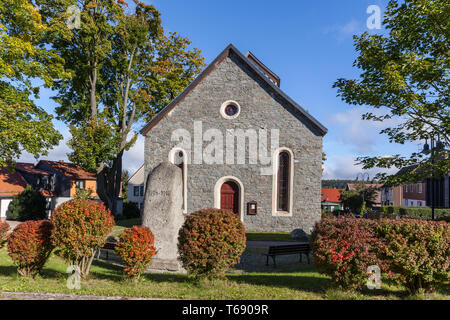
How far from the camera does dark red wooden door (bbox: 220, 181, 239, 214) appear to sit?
61.0ft

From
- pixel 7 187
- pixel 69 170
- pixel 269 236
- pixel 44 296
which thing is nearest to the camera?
pixel 44 296

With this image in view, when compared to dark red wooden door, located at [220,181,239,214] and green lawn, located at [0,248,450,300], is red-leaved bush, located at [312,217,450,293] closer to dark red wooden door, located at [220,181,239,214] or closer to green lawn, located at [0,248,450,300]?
green lawn, located at [0,248,450,300]

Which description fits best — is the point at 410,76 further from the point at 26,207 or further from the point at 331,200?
the point at 331,200

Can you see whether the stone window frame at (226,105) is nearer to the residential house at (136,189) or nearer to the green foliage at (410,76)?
the green foliage at (410,76)

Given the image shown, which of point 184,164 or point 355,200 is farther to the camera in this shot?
point 355,200

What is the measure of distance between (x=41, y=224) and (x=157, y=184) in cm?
350

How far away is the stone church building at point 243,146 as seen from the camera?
58.8 ft

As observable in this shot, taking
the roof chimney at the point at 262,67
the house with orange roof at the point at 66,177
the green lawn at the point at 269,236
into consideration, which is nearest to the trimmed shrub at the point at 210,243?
the green lawn at the point at 269,236

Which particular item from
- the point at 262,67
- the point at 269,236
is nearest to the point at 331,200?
the point at 262,67

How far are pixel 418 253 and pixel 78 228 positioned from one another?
8.56 meters

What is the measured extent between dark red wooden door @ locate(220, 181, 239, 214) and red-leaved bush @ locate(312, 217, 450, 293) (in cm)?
1194

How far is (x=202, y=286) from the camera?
716cm

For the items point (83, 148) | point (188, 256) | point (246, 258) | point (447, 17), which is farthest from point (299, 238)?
point (83, 148)

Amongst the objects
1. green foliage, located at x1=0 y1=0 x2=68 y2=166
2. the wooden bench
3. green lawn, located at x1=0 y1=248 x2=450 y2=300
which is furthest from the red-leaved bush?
green foliage, located at x1=0 y1=0 x2=68 y2=166
